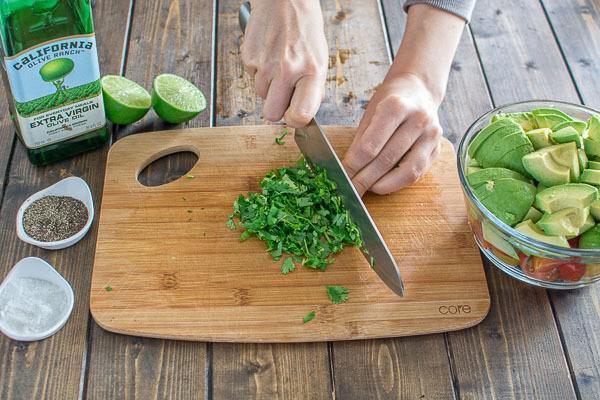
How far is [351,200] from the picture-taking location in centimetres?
151

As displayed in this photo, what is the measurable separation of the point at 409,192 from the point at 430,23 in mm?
396

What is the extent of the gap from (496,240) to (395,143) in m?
0.29

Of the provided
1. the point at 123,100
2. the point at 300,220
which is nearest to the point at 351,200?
the point at 300,220

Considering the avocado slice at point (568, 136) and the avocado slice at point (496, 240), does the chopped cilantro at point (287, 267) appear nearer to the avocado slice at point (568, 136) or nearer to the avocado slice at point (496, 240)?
the avocado slice at point (496, 240)

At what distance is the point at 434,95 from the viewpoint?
168cm

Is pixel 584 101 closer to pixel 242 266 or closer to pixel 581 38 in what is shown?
pixel 581 38

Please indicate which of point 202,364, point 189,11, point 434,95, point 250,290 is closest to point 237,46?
point 189,11

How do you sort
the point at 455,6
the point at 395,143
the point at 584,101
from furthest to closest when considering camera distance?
the point at 584,101 → the point at 455,6 → the point at 395,143

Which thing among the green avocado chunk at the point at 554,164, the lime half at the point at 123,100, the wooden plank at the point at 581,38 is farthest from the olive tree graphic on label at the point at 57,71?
the wooden plank at the point at 581,38

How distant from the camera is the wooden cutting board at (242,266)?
1434mm

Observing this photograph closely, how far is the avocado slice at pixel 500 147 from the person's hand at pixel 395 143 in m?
0.14

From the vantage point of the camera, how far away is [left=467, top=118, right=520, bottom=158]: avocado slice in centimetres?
150

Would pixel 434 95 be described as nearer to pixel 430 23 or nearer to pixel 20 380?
pixel 430 23

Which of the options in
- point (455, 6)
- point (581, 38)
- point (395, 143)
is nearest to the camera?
point (395, 143)
